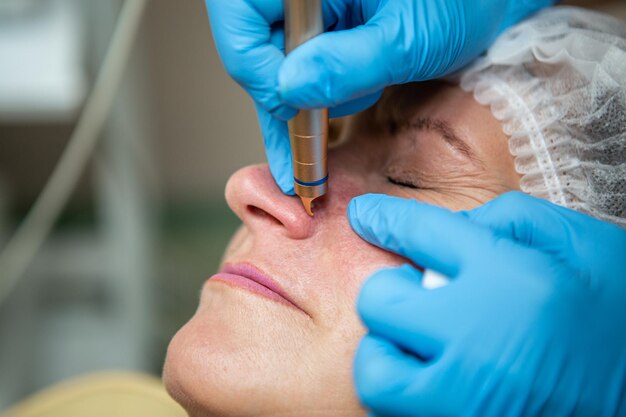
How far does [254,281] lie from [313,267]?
0.09 metres

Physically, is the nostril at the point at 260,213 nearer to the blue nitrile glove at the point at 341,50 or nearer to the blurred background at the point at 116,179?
the blue nitrile glove at the point at 341,50

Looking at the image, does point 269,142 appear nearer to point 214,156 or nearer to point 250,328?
point 250,328

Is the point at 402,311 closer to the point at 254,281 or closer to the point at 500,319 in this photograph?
the point at 500,319

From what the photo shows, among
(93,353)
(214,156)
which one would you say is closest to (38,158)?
(214,156)

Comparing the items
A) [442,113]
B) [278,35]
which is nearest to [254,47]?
[278,35]

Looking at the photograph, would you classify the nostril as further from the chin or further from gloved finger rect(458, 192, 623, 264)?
gloved finger rect(458, 192, 623, 264)

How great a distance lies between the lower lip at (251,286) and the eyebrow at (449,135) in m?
0.33

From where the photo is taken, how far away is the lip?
91 centimetres

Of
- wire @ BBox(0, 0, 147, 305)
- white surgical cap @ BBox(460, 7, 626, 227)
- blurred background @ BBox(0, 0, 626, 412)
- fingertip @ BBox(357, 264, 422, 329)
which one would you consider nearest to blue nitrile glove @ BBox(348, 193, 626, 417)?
fingertip @ BBox(357, 264, 422, 329)

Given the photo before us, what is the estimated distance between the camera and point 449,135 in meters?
0.97

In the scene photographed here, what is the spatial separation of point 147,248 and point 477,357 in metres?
1.51

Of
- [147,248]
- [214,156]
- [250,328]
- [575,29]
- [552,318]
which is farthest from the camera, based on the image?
[214,156]

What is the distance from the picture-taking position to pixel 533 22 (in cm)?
106

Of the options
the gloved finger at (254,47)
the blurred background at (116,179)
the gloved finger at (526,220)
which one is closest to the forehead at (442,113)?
the gloved finger at (526,220)
